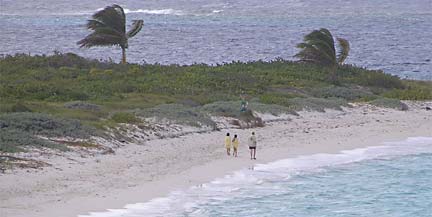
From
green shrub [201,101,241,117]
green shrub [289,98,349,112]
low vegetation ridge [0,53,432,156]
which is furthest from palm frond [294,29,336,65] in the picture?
green shrub [201,101,241,117]

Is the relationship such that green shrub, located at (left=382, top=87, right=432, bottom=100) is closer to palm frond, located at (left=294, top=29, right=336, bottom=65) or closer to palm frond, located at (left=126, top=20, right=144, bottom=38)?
palm frond, located at (left=294, top=29, right=336, bottom=65)

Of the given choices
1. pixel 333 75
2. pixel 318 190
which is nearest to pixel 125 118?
pixel 318 190

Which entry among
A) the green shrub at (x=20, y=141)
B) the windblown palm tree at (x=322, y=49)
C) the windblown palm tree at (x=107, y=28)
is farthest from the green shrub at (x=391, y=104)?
the green shrub at (x=20, y=141)

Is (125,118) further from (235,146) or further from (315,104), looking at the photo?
(315,104)

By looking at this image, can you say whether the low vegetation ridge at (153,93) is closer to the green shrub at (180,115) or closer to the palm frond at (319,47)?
the green shrub at (180,115)

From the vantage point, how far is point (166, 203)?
2227cm

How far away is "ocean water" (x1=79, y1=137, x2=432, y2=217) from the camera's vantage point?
877 inches

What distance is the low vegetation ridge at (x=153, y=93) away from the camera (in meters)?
28.1

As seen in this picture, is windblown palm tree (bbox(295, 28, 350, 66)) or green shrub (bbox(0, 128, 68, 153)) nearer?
green shrub (bbox(0, 128, 68, 153))

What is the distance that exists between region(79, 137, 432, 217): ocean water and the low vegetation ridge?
4.56 meters

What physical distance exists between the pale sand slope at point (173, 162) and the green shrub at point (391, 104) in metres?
0.74

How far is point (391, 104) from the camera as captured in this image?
127ft

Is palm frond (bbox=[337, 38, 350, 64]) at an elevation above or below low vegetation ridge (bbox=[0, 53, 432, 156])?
above

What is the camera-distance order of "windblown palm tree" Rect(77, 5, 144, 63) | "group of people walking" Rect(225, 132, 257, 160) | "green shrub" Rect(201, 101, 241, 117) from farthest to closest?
"windblown palm tree" Rect(77, 5, 144, 63) → "green shrub" Rect(201, 101, 241, 117) → "group of people walking" Rect(225, 132, 257, 160)
